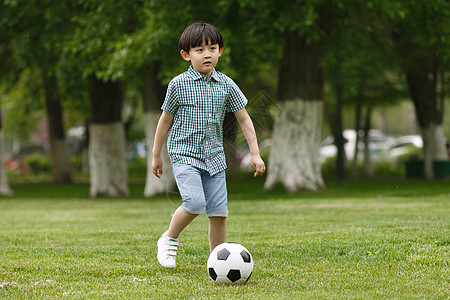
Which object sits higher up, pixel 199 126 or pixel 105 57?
pixel 105 57

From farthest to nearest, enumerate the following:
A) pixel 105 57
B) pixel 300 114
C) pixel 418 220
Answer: pixel 300 114 < pixel 105 57 < pixel 418 220

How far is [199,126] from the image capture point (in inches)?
217

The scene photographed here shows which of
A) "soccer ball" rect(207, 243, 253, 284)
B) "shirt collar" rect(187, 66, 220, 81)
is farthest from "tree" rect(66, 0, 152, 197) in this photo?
"soccer ball" rect(207, 243, 253, 284)

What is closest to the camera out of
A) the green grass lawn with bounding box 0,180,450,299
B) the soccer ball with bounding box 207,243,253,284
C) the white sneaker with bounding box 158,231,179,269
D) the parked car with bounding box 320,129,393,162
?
the green grass lawn with bounding box 0,180,450,299

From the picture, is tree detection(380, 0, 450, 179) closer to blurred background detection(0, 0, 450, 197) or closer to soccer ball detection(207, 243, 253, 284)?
blurred background detection(0, 0, 450, 197)

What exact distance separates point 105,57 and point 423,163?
540 inches

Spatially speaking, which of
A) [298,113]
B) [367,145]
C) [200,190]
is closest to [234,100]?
[200,190]

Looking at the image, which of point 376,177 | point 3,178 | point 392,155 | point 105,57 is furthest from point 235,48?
point 392,155

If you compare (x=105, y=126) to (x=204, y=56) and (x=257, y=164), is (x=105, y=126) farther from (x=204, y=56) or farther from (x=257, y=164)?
(x=257, y=164)

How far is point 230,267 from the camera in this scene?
5.06m

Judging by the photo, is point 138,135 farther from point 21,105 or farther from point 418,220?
point 418,220

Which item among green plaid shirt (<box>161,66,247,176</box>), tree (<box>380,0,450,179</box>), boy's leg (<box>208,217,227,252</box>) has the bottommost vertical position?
boy's leg (<box>208,217,227,252</box>)

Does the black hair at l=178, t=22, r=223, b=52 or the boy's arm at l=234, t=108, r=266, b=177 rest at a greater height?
the black hair at l=178, t=22, r=223, b=52

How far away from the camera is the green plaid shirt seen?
18.1ft
